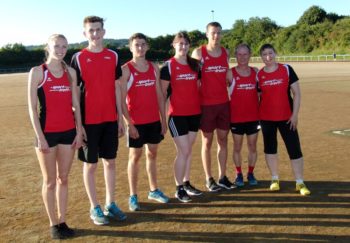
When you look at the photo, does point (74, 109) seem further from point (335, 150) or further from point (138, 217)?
point (335, 150)

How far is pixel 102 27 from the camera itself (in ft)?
15.8

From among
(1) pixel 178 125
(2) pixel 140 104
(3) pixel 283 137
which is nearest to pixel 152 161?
(1) pixel 178 125

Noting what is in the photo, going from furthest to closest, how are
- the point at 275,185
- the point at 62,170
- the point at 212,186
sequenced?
the point at 212,186, the point at 275,185, the point at 62,170

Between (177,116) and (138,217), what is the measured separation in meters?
1.44

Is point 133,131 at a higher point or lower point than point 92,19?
lower

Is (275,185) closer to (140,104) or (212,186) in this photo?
(212,186)

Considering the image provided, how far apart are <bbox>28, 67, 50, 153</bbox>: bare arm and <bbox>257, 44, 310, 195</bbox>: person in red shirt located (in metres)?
3.12

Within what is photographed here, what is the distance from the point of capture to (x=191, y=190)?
5.97 metres

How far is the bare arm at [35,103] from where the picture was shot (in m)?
4.27

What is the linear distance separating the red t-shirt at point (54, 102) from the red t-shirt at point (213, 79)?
210 centimetres

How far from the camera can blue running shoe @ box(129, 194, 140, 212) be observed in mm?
5420

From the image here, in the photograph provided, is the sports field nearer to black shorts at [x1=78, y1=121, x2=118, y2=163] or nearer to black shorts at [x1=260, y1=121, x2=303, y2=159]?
black shorts at [x1=260, y1=121, x2=303, y2=159]

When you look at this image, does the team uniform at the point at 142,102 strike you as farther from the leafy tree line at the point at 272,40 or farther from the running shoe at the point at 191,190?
the leafy tree line at the point at 272,40

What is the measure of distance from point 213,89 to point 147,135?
1196mm
